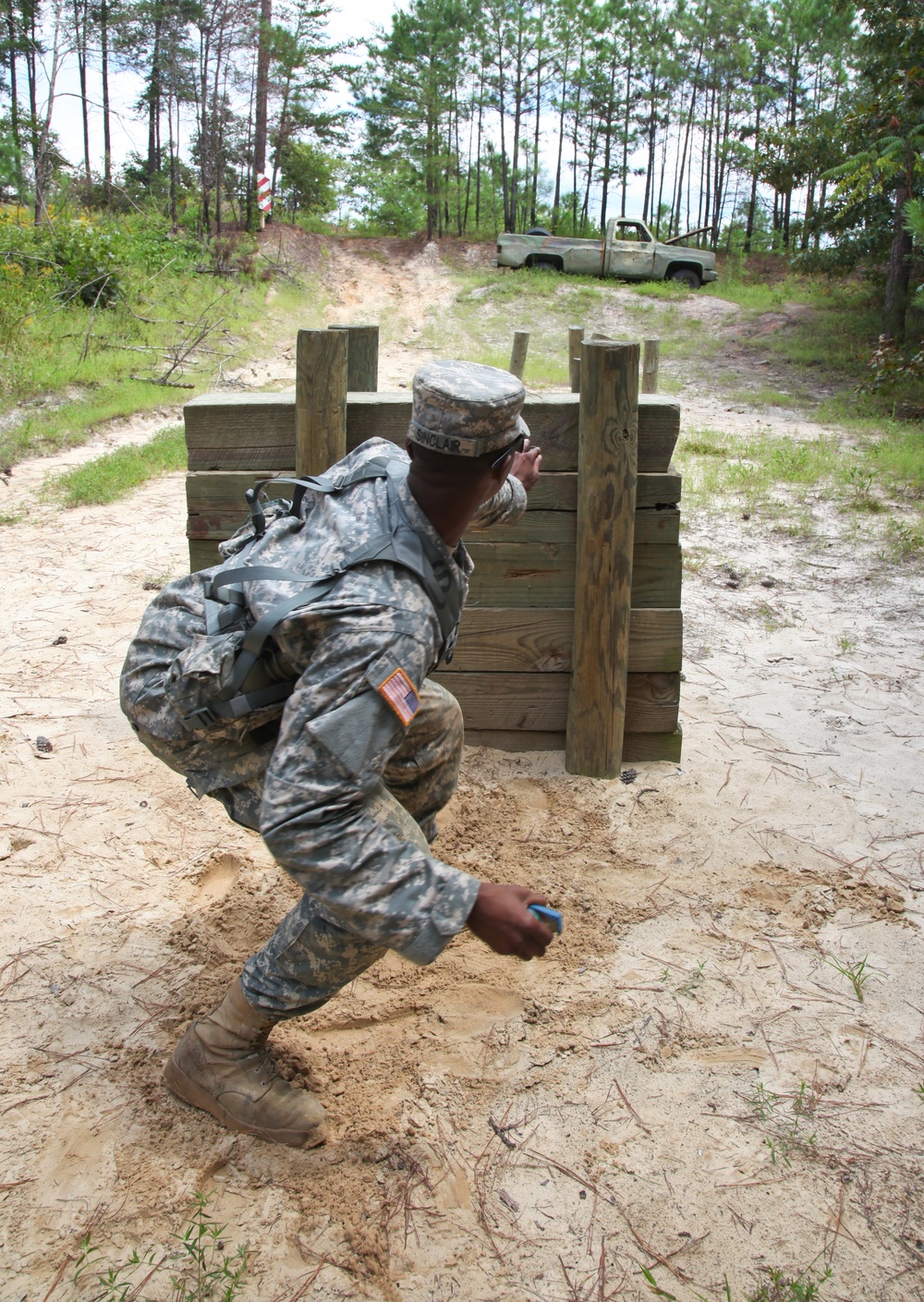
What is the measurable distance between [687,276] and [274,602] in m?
23.1

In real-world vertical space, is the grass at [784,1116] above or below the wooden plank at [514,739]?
below

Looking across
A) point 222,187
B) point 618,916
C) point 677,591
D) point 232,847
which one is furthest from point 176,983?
point 222,187

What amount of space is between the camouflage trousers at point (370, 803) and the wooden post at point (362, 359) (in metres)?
1.85

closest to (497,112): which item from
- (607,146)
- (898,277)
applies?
(607,146)

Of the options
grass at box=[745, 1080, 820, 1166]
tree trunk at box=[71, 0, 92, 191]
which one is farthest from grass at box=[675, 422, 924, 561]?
tree trunk at box=[71, 0, 92, 191]

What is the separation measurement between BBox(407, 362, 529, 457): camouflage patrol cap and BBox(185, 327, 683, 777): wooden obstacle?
1644mm

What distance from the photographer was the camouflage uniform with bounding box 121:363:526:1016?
1602mm

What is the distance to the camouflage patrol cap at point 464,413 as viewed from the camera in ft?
5.73

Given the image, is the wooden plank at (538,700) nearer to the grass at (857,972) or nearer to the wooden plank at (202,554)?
the wooden plank at (202,554)

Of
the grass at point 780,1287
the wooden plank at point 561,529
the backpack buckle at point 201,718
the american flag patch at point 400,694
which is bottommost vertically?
the grass at point 780,1287

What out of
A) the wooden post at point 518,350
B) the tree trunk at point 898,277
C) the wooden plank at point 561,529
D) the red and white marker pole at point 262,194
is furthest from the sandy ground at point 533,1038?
the red and white marker pole at point 262,194

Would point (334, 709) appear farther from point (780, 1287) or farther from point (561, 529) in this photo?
point (561, 529)

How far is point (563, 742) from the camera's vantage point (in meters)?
3.81

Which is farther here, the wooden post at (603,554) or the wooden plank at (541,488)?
the wooden plank at (541,488)
